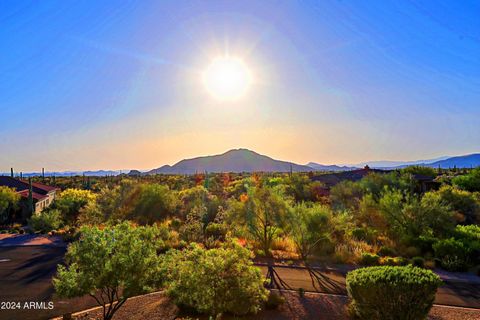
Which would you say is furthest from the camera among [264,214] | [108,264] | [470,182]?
[470,182]

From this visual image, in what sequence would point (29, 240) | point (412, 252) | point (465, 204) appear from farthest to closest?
point (465, 204)
point (29, 240)
point (412, 252)

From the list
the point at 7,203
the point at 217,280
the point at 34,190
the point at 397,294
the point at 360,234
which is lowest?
the point at 360,234

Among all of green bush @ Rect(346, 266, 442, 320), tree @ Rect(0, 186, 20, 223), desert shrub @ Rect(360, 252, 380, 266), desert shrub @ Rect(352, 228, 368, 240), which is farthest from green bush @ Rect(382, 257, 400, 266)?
tree @ Rect(0, 186, 20, 223)

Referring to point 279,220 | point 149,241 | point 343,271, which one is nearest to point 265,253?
point 279,220

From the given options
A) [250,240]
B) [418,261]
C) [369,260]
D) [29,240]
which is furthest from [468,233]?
[29,240]

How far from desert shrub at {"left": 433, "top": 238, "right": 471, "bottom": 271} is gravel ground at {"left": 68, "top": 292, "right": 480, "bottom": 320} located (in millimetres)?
5303

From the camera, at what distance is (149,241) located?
9430mm

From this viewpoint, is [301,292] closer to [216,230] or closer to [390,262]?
[390,262]

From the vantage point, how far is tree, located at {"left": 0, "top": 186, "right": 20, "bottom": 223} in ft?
109

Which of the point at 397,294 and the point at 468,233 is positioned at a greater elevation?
the point at 397,294

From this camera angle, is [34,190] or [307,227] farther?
[34,190]

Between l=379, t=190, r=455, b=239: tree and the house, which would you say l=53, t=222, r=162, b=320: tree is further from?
the house

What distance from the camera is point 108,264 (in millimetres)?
8266

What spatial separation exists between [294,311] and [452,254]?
9.96 m
